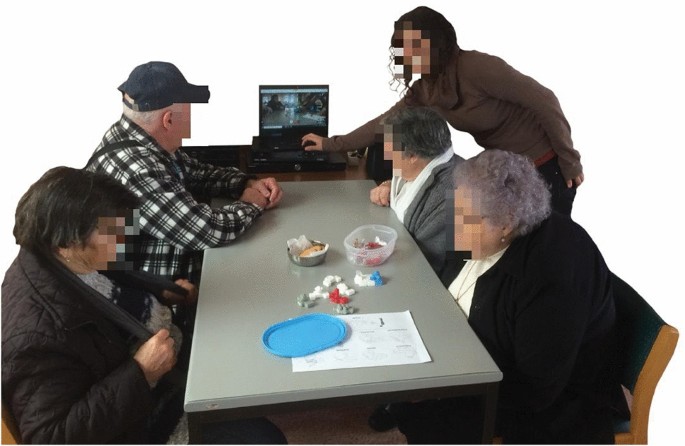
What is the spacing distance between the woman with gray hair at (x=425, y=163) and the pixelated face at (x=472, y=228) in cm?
42

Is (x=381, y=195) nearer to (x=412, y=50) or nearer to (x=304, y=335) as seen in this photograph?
(x=412, y=50)

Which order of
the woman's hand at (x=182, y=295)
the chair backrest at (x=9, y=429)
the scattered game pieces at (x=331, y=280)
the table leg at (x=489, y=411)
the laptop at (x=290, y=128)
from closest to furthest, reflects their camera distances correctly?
1. the chair backrest at (x=9, y=429)
2. the table leg at (x=489, y=411)
3. the scattered game pieces at (x=331, y=280)
4. the woman's hand at (x=182, y=295)
5. the laptop at (x=290, y=128)

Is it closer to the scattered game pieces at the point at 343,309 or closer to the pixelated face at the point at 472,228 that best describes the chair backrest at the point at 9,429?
the scattered game pieces at the point at 343,309

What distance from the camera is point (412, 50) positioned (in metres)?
2.59

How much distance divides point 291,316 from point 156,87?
1.03m

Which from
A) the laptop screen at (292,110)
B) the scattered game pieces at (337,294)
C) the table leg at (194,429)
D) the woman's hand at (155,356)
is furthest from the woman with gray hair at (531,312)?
the laptop screen at (292,110)

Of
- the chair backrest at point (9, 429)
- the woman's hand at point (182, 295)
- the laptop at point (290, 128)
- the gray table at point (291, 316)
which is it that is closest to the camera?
the chair backrest at point (9, 429)

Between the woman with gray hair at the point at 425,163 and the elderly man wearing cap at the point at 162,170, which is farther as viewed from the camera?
the woman with gray hair at the point at 425,163

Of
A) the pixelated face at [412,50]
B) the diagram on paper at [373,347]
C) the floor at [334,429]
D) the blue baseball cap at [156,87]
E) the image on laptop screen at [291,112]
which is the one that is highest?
the pixelated face at [412,50]

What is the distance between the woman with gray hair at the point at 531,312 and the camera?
5.48 feet

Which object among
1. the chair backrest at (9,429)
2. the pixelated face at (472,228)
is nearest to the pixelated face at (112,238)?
the chair backrest at (9,429)

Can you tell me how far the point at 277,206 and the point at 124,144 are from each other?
0.75 metres

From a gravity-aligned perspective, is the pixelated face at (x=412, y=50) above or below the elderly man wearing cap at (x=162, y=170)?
above

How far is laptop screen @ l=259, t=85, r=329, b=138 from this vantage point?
3.18 m
